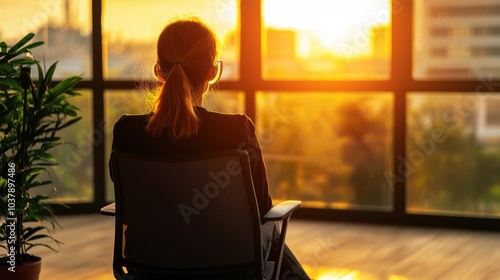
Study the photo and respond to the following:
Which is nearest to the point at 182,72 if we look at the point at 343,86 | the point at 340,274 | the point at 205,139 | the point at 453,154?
the point at 205,139

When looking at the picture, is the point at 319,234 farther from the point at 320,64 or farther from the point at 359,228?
the point at 320,64

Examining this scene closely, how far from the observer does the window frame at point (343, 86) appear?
201 inches

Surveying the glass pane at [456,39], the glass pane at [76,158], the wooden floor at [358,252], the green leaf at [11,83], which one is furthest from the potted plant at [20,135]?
the glass pane at [456,39]

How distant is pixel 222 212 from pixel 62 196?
3.66 meters

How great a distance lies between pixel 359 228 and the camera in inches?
205

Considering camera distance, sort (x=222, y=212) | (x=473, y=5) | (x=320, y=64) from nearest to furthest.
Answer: (x=222, y=212), (x=473, y=5), (x=320, y=64)

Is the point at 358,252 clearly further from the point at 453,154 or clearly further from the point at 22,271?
the point at 22,271

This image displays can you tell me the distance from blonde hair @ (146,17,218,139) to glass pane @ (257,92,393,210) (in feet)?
9.87

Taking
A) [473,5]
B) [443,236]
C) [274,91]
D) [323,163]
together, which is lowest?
[443,236]

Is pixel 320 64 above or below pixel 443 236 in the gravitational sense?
above

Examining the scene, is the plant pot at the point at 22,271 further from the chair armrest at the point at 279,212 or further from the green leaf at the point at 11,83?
the chair armrest at the point at 279,212

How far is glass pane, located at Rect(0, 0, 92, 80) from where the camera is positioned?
5.47 meters

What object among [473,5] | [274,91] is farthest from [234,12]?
[473,5]

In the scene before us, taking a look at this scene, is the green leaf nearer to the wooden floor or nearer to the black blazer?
the wooden floor
